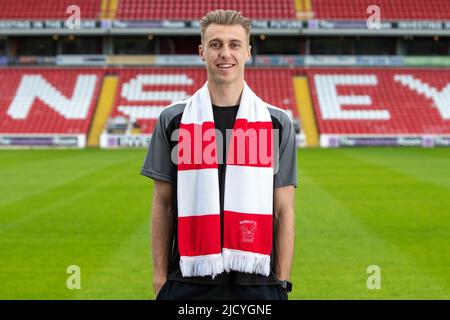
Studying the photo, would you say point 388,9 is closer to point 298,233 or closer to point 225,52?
point 298,233

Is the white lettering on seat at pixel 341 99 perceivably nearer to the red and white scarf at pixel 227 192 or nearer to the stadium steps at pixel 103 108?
the stadium steps at pixel 103 108

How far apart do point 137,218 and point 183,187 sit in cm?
955

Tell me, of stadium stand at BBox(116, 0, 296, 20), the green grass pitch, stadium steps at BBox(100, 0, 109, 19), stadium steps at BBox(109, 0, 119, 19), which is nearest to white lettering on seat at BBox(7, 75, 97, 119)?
stadium steps at BBox(100, 0, 109, 19)

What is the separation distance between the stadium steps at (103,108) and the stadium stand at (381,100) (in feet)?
36.7

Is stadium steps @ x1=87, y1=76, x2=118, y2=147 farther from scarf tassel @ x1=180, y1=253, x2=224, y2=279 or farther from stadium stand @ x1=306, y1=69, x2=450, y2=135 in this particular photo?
scarf tassel @ x1=180, y1=253, x2=224, y2=279

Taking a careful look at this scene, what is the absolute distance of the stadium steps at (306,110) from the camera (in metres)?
37.4

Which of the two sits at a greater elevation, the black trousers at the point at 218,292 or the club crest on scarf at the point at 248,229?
the club crest on scarf at the point at 248,229

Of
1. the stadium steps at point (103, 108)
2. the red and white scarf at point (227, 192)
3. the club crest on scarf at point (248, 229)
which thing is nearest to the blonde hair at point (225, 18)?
the red and white scarf at point (227, 192)

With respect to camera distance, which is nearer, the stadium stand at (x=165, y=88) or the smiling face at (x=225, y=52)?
the smiling face at (x=225, y=52)

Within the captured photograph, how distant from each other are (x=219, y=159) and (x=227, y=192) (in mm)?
171

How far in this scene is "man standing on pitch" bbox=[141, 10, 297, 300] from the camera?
11.8 ft

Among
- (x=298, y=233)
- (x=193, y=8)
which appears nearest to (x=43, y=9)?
(x=193, y=8)

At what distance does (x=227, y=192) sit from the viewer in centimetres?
362

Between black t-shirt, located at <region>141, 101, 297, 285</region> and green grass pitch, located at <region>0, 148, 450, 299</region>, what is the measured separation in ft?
13.5
